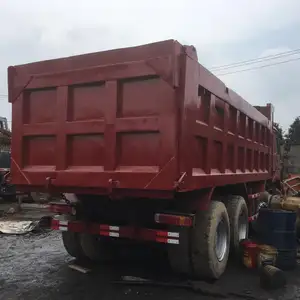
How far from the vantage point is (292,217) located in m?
6.67

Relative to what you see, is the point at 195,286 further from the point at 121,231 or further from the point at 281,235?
the point at 281,235

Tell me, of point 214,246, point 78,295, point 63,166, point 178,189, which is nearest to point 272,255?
point 214,246

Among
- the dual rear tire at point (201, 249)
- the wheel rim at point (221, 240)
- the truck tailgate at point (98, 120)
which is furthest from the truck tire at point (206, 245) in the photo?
the truck tailgate at point (98, 120)

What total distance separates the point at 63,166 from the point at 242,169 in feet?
11.2

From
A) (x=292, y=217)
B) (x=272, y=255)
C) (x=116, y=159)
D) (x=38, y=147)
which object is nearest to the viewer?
(x=116, y=159)

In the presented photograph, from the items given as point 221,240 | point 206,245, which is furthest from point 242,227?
point 206,245

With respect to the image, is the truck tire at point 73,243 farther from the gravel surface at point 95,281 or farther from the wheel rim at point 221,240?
the wheel rim at point 221,240

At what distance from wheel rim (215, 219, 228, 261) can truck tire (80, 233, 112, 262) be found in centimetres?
184

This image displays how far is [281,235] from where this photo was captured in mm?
6586

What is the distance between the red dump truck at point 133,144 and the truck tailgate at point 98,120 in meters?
0.01

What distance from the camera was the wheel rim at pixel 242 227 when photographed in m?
7.30

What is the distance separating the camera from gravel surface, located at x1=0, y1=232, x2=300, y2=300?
197 inches

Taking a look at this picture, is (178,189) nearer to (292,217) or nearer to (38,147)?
(38,147)

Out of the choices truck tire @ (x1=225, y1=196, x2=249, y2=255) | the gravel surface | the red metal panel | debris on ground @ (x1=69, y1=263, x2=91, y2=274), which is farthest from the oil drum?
debris on ground @ (x1=69, y1=263, x2=91, y2=274)
